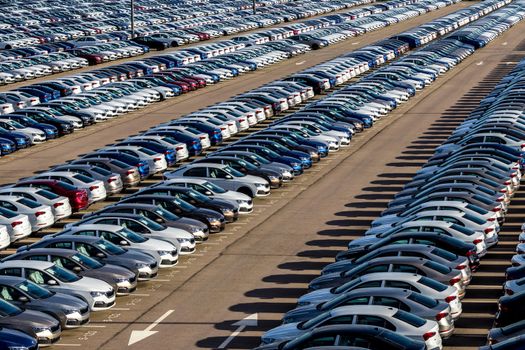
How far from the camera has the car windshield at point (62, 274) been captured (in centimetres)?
3000

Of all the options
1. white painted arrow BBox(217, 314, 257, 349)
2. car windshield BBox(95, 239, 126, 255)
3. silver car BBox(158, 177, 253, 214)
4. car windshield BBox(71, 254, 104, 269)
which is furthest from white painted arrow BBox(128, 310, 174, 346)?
silver car BBox(158, 177, 253, 214)

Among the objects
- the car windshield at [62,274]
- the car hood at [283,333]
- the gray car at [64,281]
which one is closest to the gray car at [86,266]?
the car windshield at [62,274]

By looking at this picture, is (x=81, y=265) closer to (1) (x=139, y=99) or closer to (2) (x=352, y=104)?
(2) (x=352, y=104)

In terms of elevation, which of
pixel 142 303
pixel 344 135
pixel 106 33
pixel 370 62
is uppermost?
pixel 142 303

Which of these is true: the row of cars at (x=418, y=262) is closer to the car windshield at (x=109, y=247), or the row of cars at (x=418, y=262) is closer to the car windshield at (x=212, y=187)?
the car windshield at (x=109, y=247)

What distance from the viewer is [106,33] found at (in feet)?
407

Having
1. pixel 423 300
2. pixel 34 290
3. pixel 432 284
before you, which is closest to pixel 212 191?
pixel 34 290

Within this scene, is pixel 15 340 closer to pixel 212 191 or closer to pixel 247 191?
→ pixel 212 191

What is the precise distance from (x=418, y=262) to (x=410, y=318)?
4410 mm

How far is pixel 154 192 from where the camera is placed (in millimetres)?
39812

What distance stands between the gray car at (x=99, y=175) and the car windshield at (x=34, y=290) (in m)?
15.3

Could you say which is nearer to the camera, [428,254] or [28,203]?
[428,254]

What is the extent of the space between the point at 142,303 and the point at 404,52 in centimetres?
7391

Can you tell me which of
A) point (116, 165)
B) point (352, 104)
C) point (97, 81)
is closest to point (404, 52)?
point (97, 81)
